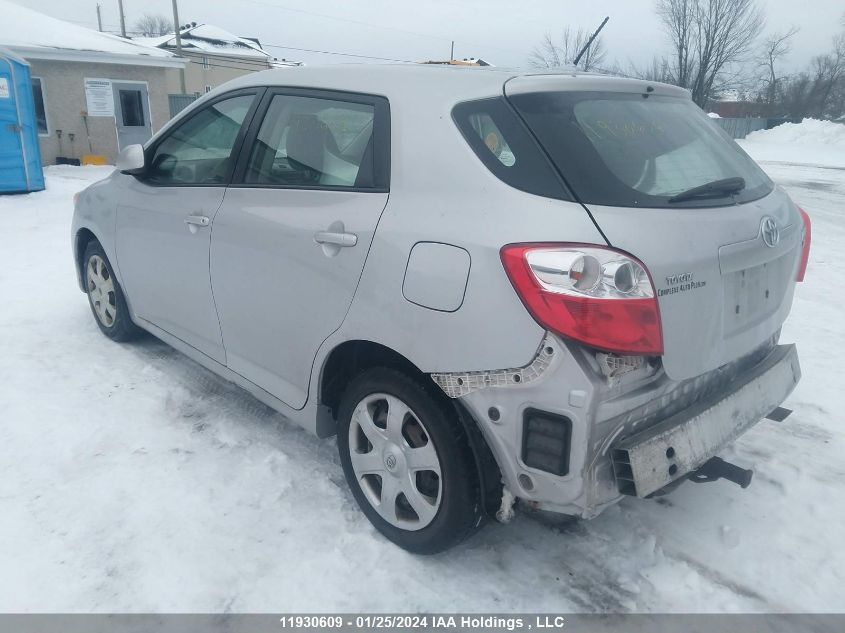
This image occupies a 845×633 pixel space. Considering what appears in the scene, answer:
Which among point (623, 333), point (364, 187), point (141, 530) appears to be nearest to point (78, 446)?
point (141, 530)

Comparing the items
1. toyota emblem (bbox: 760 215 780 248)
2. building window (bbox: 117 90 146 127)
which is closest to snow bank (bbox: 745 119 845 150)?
building window (bbox: 117 90 146 127)

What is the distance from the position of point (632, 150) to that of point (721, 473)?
1.27m

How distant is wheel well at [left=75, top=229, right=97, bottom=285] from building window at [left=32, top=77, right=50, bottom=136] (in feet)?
44.3

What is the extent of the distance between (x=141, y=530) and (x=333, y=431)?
0.86m

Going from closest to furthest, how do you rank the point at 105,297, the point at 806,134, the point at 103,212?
the point at 103,212, the point at 105,297, the point at 806,134

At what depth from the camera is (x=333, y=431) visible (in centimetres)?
289

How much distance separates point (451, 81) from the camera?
2.45 metres

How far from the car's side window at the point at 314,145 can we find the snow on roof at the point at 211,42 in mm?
42558

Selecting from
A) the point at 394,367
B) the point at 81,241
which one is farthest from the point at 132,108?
the point at 394,367

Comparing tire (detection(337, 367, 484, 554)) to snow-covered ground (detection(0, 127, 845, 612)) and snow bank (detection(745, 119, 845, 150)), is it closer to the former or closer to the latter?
snow-covered ground (detection(0, 127, 845, 612))

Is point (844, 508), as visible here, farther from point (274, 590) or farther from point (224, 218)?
point (224, 218)

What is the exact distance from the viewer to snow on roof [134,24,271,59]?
41.2 metres

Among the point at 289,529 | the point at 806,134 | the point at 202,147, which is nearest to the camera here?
the point at 289,529

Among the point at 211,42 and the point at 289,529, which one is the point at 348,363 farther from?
the point at 211,42
